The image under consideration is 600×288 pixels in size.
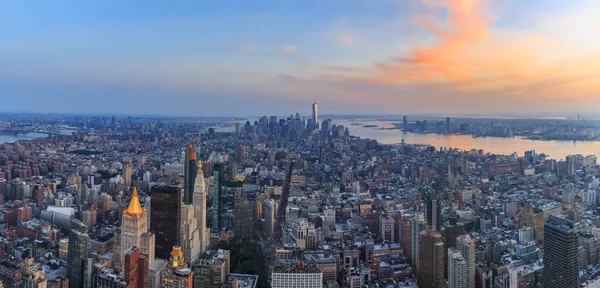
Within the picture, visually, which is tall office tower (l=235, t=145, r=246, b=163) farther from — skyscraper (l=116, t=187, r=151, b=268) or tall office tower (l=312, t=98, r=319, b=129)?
skyscraper (l=116, t=187, r=151, b=268)

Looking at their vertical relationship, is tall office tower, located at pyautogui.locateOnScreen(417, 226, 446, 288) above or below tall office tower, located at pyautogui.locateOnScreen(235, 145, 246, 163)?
below

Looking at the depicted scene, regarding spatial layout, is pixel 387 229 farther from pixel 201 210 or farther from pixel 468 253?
pixel 201 210

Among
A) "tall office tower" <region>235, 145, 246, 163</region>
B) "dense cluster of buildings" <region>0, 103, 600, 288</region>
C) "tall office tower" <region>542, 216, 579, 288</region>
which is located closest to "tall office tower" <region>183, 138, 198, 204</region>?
"dense cluster of buildings" <region>0, 103, 600, 288</region>

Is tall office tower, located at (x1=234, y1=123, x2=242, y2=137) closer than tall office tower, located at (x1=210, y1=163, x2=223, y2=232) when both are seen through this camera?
No

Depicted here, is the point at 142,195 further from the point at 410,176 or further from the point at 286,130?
the point at 286,130

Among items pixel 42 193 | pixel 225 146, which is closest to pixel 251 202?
pixel 42 193

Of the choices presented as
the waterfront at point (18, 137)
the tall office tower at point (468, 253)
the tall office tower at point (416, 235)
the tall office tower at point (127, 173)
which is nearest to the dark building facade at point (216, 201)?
the tall office tower at point (127, 173)

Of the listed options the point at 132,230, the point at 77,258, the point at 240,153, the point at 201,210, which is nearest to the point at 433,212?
the point at 201,210
